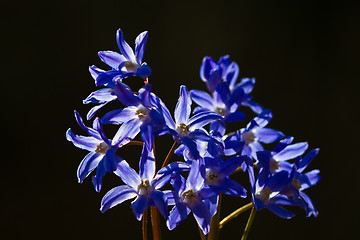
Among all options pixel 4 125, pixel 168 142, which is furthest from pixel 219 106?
pixel 4 125

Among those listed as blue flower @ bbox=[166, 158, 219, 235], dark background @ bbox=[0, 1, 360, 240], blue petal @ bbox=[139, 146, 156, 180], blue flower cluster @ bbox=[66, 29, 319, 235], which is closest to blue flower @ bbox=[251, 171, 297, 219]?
blue flower cluster @ bbox=[66, 29, 319, 235]

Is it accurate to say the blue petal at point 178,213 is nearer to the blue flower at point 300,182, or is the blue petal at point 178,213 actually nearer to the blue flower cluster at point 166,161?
the blue flower cluster at point 166,161

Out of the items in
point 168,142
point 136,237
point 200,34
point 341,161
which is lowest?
point 341,161

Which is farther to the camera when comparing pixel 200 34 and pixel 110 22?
pixel 200 34

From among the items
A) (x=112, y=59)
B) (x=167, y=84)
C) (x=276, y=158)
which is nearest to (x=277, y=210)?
(x=276, y=158)

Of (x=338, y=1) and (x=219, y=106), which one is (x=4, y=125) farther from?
(x=338, y=1)

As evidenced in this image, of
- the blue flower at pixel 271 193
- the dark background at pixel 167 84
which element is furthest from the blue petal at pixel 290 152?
the dark background at pixel 167 84

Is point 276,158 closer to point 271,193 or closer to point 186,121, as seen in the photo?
point 271,193

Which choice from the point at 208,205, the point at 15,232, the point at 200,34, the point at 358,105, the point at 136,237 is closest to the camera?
the point at 208,205
